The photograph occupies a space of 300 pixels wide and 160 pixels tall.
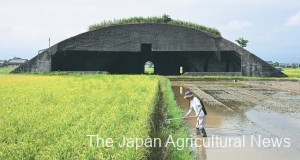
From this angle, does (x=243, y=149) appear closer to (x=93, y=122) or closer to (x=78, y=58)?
(x=93, y=122)

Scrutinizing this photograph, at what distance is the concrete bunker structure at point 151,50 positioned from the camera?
33562mm

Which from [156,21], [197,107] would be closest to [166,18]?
[156,21]

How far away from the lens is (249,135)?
8.47 meters

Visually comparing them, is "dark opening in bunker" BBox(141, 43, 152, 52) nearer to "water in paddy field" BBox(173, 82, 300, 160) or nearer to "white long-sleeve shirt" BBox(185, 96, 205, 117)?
"water in paddy field" BBox(173, 82, 300, 160)

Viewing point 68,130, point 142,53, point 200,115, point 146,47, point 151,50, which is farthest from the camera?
point 142,53

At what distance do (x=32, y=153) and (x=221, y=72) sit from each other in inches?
1176

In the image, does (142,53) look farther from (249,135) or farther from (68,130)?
(68,130)

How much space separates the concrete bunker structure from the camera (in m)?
33.6

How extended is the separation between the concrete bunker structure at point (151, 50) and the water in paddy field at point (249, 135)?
70.2 feet

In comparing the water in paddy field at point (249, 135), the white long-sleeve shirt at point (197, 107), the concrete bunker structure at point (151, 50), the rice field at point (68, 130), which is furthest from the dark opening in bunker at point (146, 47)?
the white long-sleeve shirt at point (197, 107)

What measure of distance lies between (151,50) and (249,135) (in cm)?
2602

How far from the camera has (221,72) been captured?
110ft

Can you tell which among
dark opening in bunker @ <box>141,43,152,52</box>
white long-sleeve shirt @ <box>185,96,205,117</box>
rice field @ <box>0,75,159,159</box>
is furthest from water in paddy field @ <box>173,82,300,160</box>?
dark opening in bunker @ <box>141,43,152,52</box>

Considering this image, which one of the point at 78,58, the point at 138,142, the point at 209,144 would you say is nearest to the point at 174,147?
the point at 209,144
